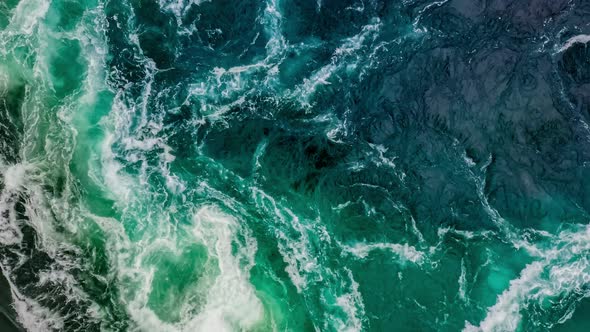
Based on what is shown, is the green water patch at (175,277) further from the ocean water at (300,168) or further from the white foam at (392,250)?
the white foam at (392,250)

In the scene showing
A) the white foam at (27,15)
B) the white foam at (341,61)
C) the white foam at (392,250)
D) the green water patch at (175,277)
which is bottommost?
the green water patch at (175,277)

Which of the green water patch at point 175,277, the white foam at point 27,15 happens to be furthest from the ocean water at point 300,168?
the white foam at point 27,15

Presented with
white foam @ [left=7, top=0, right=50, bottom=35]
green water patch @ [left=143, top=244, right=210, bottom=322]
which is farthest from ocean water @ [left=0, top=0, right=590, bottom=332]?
white foam @ [left=7, top=0, right=50, bottom=35]

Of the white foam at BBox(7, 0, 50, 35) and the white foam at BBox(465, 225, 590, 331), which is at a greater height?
the white foam at BBox(7, 0, 50, 35)

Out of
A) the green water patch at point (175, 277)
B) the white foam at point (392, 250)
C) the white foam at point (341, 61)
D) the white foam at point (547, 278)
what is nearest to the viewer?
the white foam at point (547, 278)

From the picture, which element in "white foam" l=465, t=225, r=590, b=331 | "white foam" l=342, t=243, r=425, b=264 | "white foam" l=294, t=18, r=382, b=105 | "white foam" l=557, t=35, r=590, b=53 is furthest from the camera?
"white foam" l=294, t=18, r=382, b=105

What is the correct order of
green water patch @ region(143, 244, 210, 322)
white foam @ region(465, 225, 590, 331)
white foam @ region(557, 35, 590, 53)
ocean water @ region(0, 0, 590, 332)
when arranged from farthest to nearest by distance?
white foam @ region(557, 35, 590, 53), ocean water @ region(0, 0, 590, 332), green water patch @ region(143, 244, 210, 322), white foam @ region(465, 225, 590, 331)

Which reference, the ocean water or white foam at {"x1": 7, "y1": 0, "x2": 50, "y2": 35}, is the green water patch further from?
white foam at {"x1": 7, "y1": 0, "x2": 50, "y2": 35}

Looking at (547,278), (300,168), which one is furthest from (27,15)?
(547,278)

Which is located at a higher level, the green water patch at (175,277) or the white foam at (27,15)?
the white foam at (27,15)
